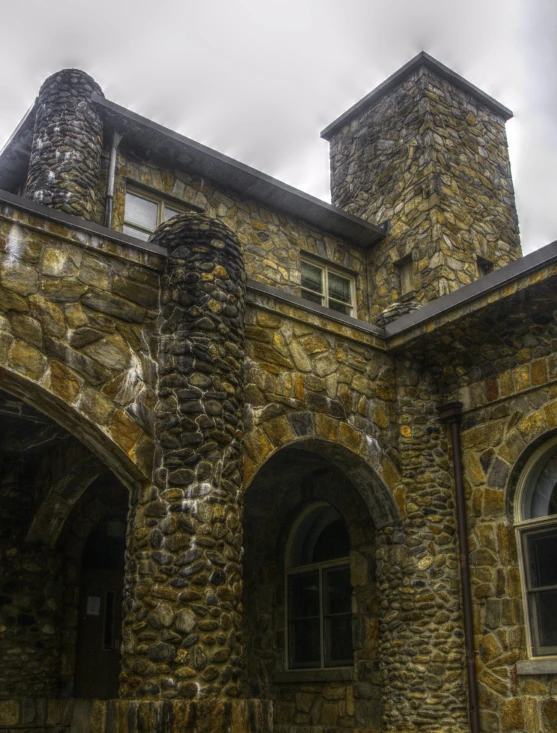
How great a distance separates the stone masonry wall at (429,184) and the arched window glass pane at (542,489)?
399cm

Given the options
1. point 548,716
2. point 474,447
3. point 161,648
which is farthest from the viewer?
point 474,447

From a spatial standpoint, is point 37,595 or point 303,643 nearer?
point 37,595

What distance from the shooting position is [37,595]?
9.98 meters

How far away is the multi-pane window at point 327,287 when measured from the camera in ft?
41.8

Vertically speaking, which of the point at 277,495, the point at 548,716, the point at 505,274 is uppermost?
the point at 505,274

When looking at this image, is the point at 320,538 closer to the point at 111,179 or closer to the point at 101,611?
the point at 101,611

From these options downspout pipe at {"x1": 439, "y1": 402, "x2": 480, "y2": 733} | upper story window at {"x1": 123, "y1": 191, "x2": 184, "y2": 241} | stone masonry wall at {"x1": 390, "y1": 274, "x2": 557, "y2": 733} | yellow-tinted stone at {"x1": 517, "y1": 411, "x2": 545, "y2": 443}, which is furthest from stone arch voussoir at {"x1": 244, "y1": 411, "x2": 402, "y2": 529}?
upper story window at {"x1": 123, "y1": 191, "x2": 184, "y2": 241}

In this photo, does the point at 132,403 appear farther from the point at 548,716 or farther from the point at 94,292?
the point at 548,716

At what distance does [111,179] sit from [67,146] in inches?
28.3

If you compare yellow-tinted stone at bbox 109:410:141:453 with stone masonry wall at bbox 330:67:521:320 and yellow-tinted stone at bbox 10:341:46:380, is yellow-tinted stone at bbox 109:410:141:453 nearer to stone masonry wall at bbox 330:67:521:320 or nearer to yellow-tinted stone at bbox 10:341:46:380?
yellow-tinted stone at bbox 10:341:46:380

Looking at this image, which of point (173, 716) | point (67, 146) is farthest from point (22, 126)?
point (173, 716)

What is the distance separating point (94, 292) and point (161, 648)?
3143 millimetres

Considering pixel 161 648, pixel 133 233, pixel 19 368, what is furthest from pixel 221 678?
pixel 133 233

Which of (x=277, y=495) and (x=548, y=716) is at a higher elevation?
(x=277, y=495)
